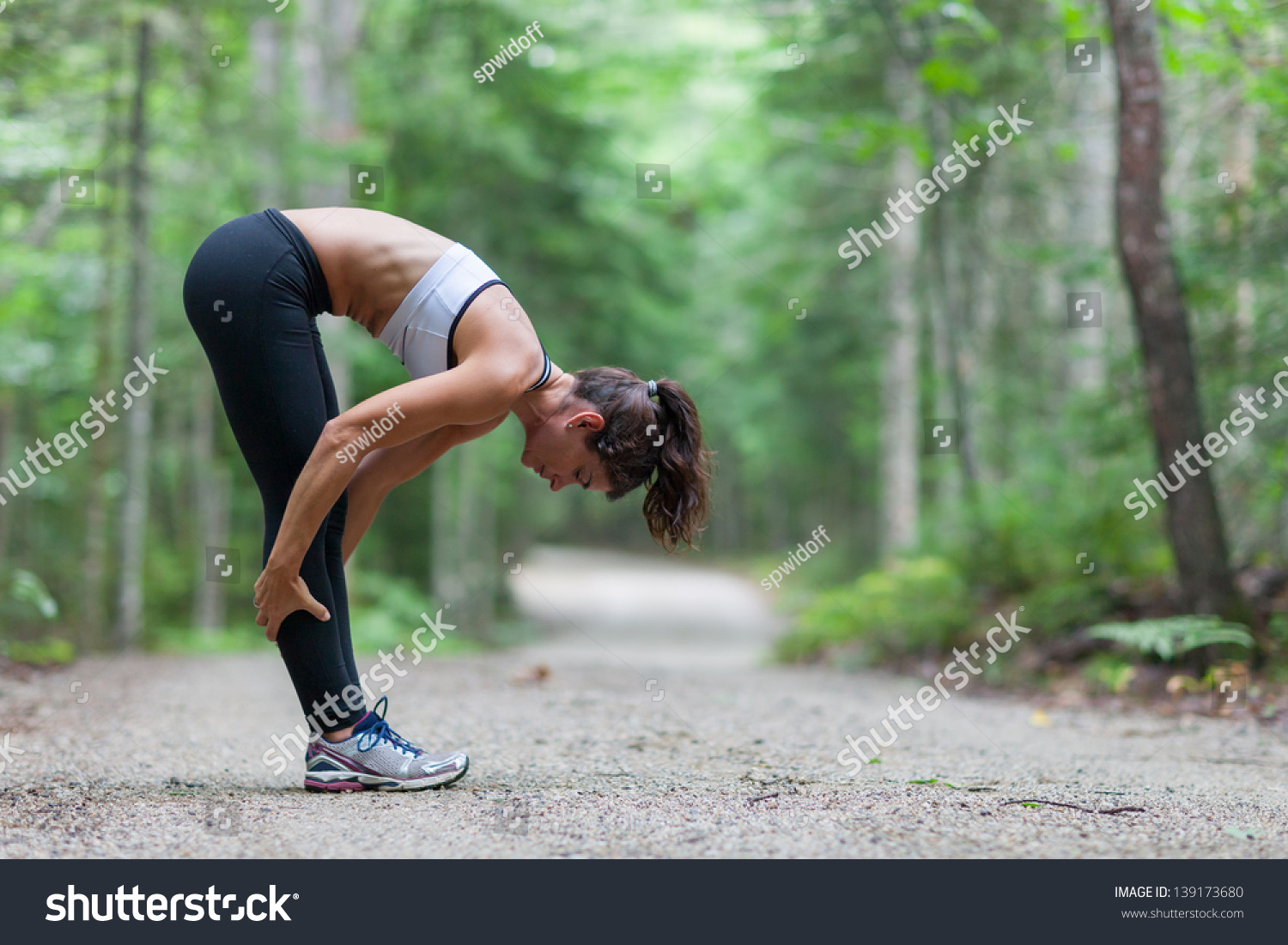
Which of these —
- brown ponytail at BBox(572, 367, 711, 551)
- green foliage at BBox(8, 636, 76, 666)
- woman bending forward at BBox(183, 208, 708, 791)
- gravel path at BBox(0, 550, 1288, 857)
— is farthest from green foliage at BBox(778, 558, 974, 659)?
green foliage at BBox(8, 636, 76, 666)

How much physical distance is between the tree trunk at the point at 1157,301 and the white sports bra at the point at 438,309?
383cm

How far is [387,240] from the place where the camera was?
2.23m

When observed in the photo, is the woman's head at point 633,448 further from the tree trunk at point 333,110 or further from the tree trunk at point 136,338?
the tree trunk at point 333,110

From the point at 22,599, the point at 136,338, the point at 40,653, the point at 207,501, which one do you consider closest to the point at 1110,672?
the point at 40,653

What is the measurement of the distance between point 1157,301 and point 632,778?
386cm

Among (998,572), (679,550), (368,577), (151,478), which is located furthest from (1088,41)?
(151,478)

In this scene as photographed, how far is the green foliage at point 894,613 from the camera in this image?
22.1 ft

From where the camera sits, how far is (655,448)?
7.82 feet

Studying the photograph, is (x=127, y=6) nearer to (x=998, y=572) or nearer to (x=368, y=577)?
(x=368, y=577)

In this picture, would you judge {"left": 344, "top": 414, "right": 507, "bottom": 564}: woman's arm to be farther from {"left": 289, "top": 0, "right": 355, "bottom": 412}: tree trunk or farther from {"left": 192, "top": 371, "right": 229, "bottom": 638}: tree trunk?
{"left": 192, "top": 371, "right": 229, "bottom": 638}: tree trunk

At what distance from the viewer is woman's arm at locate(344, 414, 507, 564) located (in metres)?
2.56

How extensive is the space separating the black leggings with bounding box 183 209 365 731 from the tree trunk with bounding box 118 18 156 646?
542 centimetres

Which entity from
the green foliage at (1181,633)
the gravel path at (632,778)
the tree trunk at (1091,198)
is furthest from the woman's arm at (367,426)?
the tree trunk at (1091,198)
